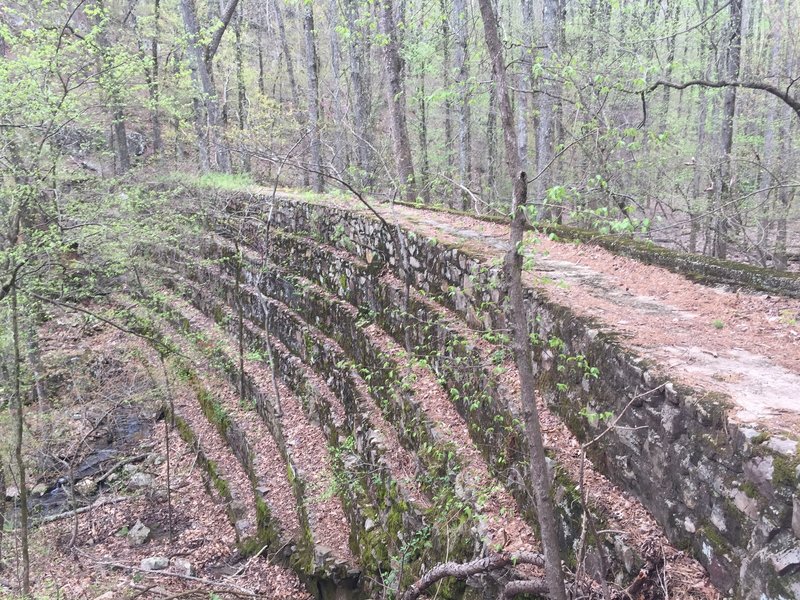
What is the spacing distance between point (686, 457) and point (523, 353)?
114 centimetres

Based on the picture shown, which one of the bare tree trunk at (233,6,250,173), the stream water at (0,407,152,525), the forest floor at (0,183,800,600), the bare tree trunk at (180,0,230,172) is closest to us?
the forest floor at (0,183,800,600)

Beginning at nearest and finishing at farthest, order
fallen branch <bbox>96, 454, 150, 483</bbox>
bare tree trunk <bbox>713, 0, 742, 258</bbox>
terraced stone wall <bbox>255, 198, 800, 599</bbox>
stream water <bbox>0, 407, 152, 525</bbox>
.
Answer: terraced stone wall <bbox>255, 198, 800, 599</bbox>
stream water <bbox>0, 407, 152, 525</bbox>
bare tree trunk <bbox>713, 0, 742, 258</bbox>
fallen branch <bbox>96, 454, 150, 483</bbox>

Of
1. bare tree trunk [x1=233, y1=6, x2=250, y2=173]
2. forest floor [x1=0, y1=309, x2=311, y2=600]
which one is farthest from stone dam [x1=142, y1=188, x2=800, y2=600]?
bare tree trunk [x1=233, y1=6, x2=250, y2=173]

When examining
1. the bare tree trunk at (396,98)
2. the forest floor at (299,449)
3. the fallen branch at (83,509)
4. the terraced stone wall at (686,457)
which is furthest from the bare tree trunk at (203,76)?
the terraced stone wall at (686,457)

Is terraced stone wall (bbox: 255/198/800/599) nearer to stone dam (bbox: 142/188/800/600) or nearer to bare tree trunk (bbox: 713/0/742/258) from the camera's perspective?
stone dam (bbox: 142/188/800/600)

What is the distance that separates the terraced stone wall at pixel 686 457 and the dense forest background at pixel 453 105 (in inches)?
45.4

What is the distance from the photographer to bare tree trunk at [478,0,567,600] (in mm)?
3330

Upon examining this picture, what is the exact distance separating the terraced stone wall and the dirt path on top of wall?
159 millimetres

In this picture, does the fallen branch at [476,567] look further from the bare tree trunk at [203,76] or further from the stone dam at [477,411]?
the bare tree trunk at [203,76]

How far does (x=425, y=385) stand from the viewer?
6.71 meters

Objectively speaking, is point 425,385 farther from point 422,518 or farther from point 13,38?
point 13,38

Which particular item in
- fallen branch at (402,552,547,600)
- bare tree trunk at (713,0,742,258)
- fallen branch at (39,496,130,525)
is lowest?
fallen branch at (39,496,130,525)

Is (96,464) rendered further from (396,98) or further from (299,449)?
(396,98)

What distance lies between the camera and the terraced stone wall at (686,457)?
2543 mm
